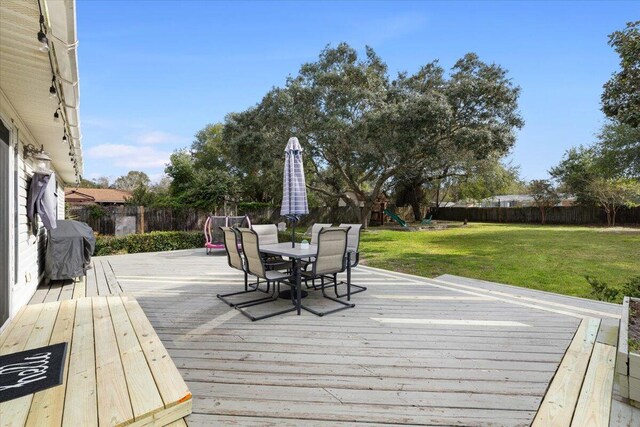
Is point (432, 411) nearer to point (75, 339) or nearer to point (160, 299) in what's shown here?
point (75, 339)

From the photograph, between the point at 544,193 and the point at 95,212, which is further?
the point at 544,193

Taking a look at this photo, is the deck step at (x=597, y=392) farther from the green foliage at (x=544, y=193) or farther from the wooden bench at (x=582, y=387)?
the green foliage at (x=544, y=193)

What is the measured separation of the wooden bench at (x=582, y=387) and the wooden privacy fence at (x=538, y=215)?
20.3m

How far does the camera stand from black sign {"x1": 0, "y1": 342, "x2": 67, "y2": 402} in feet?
6.09

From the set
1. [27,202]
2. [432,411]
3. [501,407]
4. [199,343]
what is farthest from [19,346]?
[501,407]

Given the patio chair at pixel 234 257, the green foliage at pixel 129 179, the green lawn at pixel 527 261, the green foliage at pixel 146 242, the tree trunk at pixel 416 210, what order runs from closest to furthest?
the patio chair at pixel 234 257, the green lawn at pixel 527 261, the green foliage at pixel 146 242, the tree trunk at pixel 416 210, the green foliage at pixel 129 179

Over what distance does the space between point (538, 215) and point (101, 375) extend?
23.6 meters

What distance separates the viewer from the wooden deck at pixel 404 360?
1.74 meters

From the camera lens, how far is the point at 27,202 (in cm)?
410

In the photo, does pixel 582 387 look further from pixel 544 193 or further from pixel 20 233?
pixel 544 193

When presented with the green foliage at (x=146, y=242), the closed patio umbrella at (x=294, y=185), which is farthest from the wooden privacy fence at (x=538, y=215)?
the closed patio umbrella at (x=294, y=185)

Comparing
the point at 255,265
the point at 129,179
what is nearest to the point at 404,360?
the point at 255,265

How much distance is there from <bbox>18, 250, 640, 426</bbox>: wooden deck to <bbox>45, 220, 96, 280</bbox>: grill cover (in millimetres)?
625

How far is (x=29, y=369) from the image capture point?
208 cm
